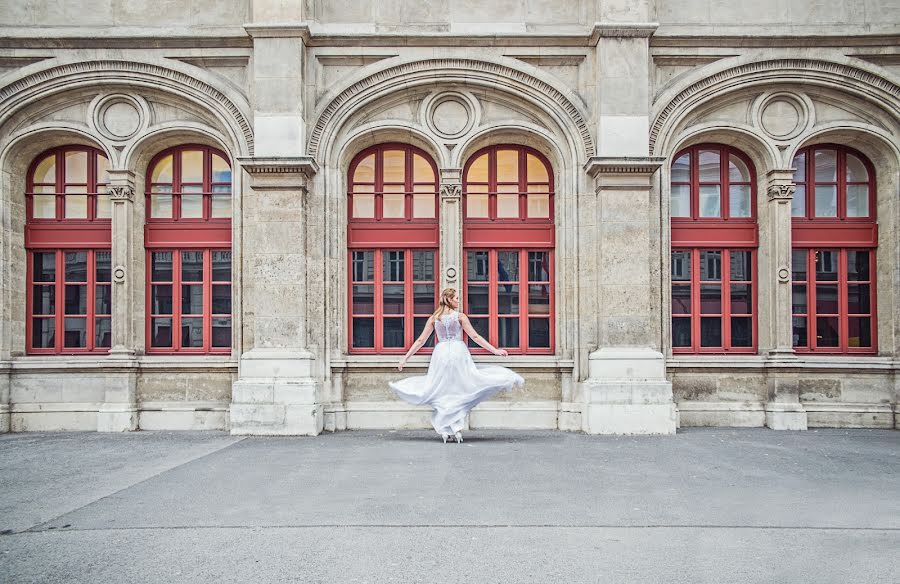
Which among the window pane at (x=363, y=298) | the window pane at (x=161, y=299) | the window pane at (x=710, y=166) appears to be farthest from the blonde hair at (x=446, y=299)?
the window pane at (x=710, y=166)

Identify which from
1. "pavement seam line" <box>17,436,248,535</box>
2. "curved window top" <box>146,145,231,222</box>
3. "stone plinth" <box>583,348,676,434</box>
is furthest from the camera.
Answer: "curved window top" <box>146,145,231,222</box>

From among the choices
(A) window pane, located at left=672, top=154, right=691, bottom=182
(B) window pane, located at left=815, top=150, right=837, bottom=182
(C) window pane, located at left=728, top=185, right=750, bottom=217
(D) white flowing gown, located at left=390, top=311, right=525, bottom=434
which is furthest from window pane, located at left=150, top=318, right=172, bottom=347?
(B) window pane, located at left=815, top=150, right=837, bottom=182

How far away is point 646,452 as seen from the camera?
30.3 ft

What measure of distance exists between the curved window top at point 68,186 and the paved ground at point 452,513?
4.27 m

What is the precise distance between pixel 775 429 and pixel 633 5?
6.94 meters

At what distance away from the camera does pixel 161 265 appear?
40.3 ft

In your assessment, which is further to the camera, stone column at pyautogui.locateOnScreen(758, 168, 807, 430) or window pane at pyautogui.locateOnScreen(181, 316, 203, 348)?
window pane at pyautogui.locateOnScreen(181, 316, 203, 348)

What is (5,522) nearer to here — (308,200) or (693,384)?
(308,200)

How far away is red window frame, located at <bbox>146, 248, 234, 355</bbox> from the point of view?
39.8 ft

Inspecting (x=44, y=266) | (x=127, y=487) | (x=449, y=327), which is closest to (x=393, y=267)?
(x=449, y=327)

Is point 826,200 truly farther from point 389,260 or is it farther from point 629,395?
point 389,260

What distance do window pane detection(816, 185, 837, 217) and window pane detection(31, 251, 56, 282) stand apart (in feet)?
42.2

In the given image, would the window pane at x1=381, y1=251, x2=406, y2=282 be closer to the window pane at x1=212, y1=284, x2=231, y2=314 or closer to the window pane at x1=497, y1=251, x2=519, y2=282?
the window pane at x1=497, y1=251, x2=519, y2=282

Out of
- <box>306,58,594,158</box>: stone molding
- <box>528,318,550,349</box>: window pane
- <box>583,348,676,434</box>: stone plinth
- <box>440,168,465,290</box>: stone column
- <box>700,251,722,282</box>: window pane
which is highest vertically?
<box>306,58,594,158</box>: stone molding
